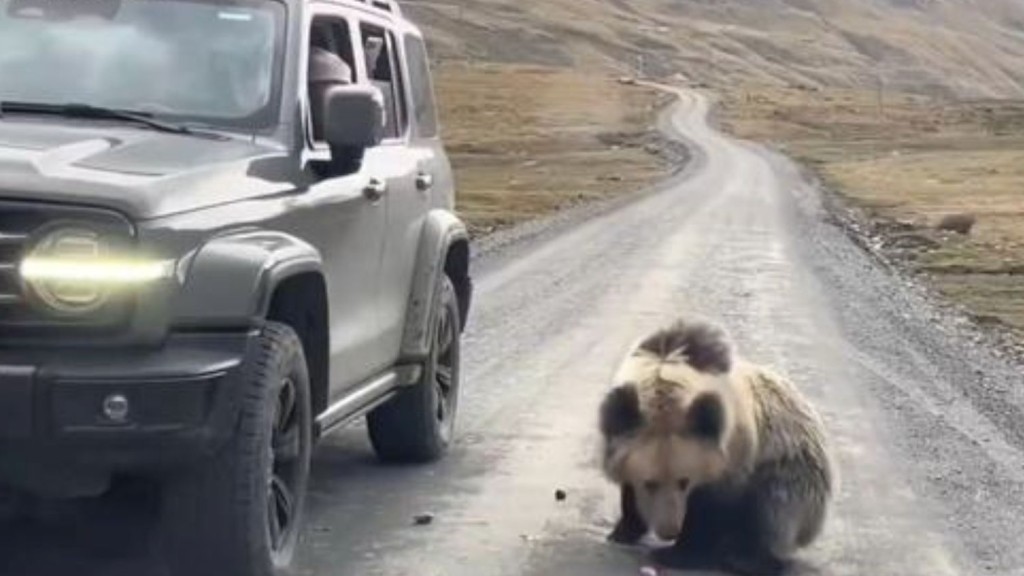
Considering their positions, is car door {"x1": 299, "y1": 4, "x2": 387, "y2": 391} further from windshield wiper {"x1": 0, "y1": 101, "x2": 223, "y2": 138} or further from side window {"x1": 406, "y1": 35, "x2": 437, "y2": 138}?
side window {"x1": 406, "y1": 35, "x2": 437, "y2": 138}

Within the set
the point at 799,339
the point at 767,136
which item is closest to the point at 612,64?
the point at 767,136

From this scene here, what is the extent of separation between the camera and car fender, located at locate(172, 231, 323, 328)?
6012mm

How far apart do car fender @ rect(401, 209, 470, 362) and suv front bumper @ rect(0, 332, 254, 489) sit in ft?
9.63

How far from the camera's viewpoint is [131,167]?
623 cm

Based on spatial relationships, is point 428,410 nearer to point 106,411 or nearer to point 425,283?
point 425,283

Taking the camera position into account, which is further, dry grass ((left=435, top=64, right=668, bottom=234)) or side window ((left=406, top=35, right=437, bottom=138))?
dry grass ((left=435, top=64, right=668, bottom=234))

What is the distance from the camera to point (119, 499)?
6.70m

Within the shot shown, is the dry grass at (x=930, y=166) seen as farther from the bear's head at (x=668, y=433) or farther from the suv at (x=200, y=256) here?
the bear's head at (x=668, y=433)

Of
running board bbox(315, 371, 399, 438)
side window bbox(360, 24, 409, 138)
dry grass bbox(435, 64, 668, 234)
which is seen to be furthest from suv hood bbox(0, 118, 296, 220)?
dry grass bbox(435, 64, 668, 234)

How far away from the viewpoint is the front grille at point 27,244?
19.2 feet

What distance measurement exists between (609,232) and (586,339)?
15.3 meters

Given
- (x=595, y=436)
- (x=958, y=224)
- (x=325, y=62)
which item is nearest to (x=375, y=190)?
(x=325, y=62)

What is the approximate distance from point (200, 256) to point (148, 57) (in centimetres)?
153

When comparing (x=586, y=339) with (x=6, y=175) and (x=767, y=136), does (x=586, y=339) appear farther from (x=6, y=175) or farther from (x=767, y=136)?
(x=767, y=136)
